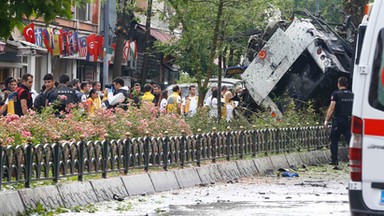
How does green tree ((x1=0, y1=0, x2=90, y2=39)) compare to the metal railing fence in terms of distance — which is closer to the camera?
green tree ((x1=0, y1=0, x2=90, y2=39))

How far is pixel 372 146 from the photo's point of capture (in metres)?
11.0

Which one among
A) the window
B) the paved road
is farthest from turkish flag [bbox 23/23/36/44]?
the paved road

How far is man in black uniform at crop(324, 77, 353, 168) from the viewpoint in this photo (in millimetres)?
24419

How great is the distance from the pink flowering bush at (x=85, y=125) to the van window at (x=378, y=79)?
488 centimetres

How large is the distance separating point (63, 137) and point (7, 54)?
77.7 feet

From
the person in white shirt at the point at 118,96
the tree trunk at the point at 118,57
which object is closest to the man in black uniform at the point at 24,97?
the person in white shirt at the point at 118,96

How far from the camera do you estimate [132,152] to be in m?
17.4

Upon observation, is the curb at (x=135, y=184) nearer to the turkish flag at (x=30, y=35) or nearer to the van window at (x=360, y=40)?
the van window at (x=360, y=40)

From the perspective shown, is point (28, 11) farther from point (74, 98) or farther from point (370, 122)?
point (74, 98)

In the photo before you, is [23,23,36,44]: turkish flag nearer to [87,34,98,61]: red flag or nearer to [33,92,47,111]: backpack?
[87,34,98,61]: red flag

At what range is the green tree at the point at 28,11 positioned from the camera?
12.1m

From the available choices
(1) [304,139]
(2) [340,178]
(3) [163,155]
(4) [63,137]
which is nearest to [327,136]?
(1) [304,139]

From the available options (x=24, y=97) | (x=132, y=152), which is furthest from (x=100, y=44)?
(x=132, y=152)

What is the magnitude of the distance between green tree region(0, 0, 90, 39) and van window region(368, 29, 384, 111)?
3.29 meters
